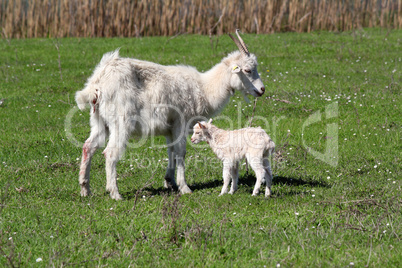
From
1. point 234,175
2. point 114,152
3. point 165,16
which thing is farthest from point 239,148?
point 165,16

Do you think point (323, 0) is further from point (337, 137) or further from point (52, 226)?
point (52, 226)

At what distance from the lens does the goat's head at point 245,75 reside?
7.30 m

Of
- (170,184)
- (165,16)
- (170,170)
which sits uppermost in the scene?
(165,16)

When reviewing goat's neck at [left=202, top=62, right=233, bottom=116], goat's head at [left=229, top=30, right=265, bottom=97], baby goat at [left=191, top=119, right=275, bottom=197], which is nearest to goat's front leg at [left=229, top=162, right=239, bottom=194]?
baby goat at [left=191, top=119, right=275, bottom=197]

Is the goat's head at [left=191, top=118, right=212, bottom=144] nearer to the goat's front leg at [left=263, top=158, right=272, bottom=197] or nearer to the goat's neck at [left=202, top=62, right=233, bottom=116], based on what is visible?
the goat's neck at [left=202, top=62, right=233, bottom=116]

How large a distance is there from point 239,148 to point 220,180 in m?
1.03

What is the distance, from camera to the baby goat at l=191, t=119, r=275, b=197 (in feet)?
20.3

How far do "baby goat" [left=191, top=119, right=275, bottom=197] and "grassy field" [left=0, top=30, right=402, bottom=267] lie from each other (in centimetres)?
26

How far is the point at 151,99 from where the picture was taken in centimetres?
A: 646

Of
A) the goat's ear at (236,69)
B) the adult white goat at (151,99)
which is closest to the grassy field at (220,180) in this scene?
the adult white goat at (151,99)

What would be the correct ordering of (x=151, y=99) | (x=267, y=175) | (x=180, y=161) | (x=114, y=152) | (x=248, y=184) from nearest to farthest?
(x=114, y=152) → (x=267, y=175) → (x=151, y=99) → (x=180, y=161) → (x=248, y=184)

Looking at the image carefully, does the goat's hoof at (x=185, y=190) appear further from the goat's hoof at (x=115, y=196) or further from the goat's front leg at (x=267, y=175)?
the goat's front leg at (x=267, y=175)

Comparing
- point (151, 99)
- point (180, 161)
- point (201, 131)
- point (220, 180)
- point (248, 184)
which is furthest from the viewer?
point (220, 180)

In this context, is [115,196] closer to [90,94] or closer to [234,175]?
[90,94]
